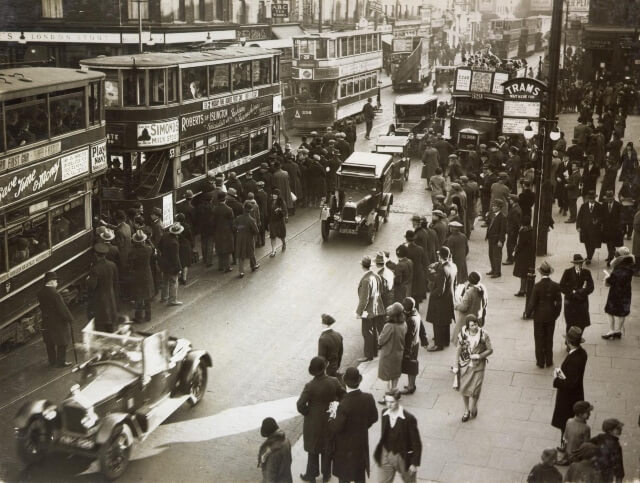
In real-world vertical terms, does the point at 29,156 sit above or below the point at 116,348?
above

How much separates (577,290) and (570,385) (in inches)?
134

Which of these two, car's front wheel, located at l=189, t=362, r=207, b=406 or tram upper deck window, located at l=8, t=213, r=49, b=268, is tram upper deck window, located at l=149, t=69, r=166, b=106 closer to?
tram upper deck window, located at l=8, t=213, r=49, b=268

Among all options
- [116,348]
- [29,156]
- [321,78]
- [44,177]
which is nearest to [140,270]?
[44,177]

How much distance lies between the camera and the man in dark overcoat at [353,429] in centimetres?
896

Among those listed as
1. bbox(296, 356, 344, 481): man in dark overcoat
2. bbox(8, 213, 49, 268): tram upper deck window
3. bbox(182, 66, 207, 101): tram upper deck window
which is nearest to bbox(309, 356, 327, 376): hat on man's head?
bbox(296, 356, 344, 481): man in dark overcoat

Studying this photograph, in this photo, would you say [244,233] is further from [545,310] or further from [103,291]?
[545,310]

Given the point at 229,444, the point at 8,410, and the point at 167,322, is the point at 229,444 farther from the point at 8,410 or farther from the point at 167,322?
the point at 167,322

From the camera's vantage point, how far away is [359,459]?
29.8ft

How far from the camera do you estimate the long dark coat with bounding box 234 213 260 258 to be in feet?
59.2

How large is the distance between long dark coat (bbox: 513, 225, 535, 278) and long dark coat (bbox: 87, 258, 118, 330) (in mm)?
7446

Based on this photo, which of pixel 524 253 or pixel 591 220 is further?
pixel 591 220

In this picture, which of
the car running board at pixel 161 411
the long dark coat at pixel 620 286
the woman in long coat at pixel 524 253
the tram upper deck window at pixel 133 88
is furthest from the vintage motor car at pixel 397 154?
the car running board at pixel 161 411

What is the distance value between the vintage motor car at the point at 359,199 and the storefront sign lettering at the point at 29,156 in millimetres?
7871

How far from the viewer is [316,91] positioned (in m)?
37.6
